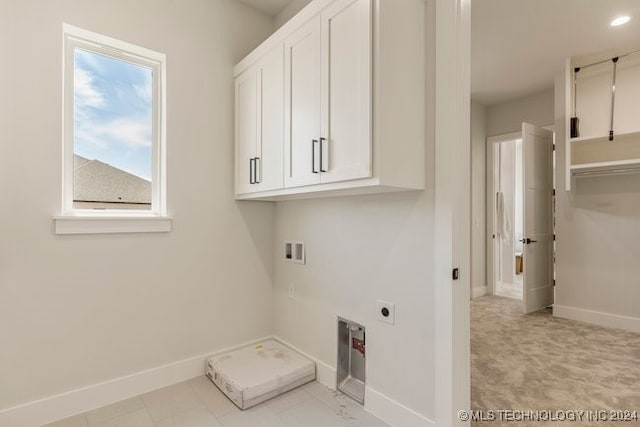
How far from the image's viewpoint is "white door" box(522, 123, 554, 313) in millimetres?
3960

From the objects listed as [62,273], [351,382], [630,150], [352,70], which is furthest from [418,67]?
[630,150]

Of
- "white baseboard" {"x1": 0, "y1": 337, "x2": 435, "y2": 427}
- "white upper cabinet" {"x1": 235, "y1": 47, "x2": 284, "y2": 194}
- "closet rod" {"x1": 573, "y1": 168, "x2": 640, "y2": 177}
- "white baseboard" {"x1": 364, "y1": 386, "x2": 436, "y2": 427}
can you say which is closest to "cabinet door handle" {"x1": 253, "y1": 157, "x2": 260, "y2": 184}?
"white upper cabinet" {"x1": 235, "y1": 47, "x2": 284, "y2": 194}

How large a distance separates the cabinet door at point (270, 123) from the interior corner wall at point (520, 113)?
3.97m

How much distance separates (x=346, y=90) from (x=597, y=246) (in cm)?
361

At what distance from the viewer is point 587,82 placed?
3619mm

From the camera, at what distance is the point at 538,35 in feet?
10.1

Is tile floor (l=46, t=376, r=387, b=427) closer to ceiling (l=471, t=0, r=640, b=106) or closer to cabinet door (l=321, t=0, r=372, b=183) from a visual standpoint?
cabinet door (l=321, t=0, r=372, b=183)

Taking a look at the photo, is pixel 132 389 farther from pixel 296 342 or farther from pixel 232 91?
pixel 232 91

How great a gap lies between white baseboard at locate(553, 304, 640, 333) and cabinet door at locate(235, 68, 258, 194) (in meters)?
3.82

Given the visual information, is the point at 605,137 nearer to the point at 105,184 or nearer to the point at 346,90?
the point at 346,90

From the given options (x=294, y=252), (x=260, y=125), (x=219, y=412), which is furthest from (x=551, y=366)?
(x=260, y=125)

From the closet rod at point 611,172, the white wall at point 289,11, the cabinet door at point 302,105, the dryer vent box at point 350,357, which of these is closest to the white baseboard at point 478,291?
the closet rod at point 611,172

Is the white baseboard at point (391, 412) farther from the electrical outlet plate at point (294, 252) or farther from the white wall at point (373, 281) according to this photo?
the electrical outlet plate at point (294, 252)

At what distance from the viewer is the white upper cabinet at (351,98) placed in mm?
1526
